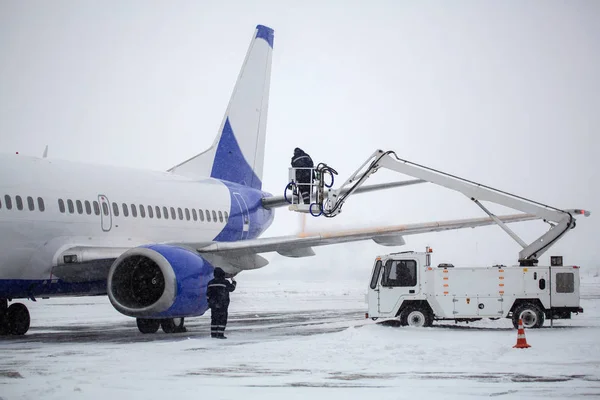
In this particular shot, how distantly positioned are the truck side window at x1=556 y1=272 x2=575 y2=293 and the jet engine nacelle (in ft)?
24.5

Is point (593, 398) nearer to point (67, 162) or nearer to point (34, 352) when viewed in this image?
point (34, 352)

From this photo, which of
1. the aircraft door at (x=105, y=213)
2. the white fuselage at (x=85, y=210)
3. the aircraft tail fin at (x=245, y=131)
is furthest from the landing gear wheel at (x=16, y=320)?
the aircraft tail fin at (x=245, y=131)

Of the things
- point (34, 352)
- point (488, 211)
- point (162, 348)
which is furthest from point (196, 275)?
point (488, 211)

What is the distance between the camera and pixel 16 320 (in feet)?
63.1

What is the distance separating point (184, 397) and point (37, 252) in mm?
8431

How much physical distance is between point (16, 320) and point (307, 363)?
9.32 metres

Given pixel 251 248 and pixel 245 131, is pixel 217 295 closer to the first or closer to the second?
pixel 251 248

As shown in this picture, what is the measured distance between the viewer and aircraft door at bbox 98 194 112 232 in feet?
60.5

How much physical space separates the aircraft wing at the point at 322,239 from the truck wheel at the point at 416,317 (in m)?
1.74

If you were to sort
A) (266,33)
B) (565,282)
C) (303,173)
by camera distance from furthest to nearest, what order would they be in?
1. (266,33)
2. (565,282)
3. (303,173)

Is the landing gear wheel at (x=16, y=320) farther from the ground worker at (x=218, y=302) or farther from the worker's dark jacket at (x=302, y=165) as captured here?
the worker's dark jacket at (x=302, y=165)

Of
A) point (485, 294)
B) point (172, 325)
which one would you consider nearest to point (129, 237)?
point (172, 325)

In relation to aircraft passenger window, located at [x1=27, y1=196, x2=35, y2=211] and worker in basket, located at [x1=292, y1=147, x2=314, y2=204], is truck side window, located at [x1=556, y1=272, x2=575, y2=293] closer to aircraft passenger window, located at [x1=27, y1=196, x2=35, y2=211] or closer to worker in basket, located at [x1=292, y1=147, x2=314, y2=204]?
worker in basket, located at [x1=292, y1=147, x2=314, y2=204]

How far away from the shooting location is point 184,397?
368 inches
